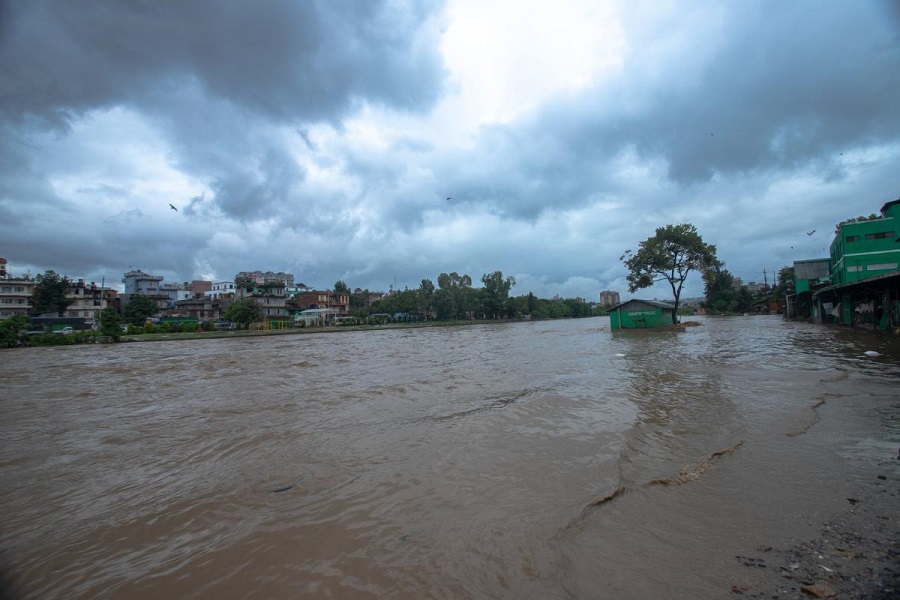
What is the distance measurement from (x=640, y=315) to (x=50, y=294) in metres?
73.7

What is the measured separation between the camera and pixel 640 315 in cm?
3169

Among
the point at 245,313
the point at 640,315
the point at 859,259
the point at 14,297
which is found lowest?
the point at 640,315

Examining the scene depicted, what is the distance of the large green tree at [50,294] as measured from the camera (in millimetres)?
54375

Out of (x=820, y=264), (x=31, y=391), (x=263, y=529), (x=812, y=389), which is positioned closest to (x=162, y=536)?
(x=263, y=529)

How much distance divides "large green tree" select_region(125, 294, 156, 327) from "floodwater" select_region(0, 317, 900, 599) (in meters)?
62.4

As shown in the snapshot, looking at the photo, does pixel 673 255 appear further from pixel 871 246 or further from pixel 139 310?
pixel 139 310

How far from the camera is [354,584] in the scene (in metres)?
2.78

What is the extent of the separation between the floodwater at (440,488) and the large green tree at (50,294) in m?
63.7

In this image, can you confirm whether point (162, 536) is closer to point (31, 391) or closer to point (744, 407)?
point (744, 407)

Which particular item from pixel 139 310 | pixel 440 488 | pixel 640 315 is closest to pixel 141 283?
pixel 139 310

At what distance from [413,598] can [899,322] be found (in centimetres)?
2605

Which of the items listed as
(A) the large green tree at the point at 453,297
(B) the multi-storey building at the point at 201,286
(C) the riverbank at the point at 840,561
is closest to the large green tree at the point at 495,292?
(A) the large green tree at the point at 453,297

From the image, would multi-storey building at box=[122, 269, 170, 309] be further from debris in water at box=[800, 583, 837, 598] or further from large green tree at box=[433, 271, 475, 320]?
debris in water at box=[800, 583, 837, 598]

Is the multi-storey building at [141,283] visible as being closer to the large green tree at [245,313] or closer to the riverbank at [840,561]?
the large green tree at [245,313]
